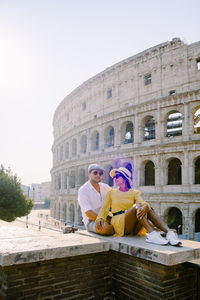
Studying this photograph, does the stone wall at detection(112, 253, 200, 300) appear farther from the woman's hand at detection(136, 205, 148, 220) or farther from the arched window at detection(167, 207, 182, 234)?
the arched window at detection(167, 207, 182, 234)

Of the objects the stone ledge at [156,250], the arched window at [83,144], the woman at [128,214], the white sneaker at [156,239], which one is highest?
the arched window at [83,144]

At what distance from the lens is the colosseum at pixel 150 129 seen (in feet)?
58.7

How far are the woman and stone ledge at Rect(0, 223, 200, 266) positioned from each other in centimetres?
17

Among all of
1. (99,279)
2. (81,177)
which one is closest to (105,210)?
(99,279)

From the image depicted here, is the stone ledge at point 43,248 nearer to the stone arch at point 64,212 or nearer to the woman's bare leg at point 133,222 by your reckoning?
the woman's bare leg at point 133,222

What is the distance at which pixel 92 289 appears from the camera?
3.16m

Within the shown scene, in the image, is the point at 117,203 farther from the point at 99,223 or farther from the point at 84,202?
the point at 84,202

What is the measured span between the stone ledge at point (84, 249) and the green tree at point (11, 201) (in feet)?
70.8

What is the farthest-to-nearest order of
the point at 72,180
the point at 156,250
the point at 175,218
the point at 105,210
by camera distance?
1. the point at 72,180
2. the point at 175,218
3. the point at 105,210
4. the point at 156,250

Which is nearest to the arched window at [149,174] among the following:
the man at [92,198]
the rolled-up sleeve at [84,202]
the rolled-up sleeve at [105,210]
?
the man at [92,198]

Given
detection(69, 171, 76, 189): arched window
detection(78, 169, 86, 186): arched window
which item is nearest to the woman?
detection(78, 169, 86, 186): arched window

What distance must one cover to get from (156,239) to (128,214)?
531mm

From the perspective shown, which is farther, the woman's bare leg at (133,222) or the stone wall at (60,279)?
the woman's bare leg at (133,222)

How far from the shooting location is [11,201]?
77.3 feet
